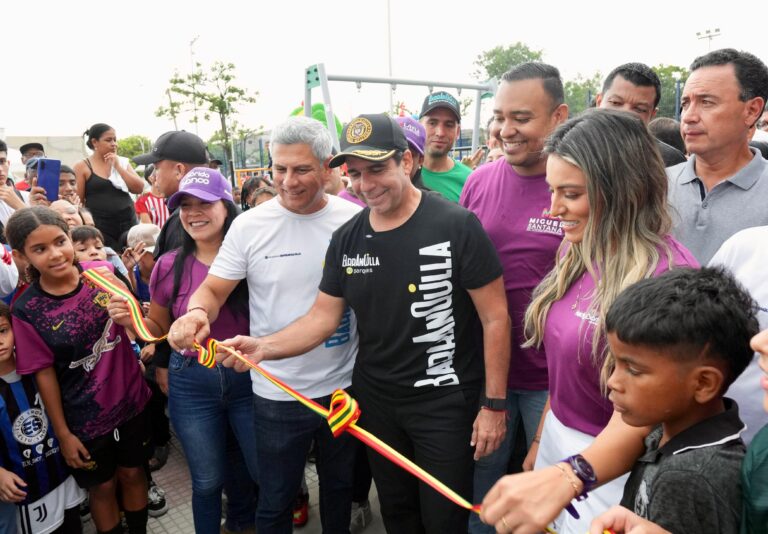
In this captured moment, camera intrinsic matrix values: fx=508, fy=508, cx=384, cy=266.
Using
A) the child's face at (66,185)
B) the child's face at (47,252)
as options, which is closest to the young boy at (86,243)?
the child's face at (47,252)

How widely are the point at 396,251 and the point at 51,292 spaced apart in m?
1.92

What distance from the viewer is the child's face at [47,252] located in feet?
8.82

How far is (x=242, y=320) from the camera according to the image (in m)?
2.77

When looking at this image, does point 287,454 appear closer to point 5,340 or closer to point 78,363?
point 78,363

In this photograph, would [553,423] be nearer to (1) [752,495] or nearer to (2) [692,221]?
(1) [752,495]

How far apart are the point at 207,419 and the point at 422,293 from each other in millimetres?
1417

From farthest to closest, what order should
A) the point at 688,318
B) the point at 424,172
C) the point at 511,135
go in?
the point at 424,172 → the point at 511,135 → the point at 688,318

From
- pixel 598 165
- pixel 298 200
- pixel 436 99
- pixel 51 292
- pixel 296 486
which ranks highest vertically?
pixel 436 99

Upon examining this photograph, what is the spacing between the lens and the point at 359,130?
7.43 feet

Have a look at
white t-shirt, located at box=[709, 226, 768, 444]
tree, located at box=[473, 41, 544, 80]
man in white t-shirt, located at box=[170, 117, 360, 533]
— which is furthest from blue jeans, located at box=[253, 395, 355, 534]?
tree, located at box=[473, 41, 544, 80]

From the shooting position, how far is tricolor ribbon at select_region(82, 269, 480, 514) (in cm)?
137

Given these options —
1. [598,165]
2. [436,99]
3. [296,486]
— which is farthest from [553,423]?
[436,99]

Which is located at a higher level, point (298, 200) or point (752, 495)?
point (298, 200)

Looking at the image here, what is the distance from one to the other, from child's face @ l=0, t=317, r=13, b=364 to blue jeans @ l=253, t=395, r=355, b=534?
1.21m
